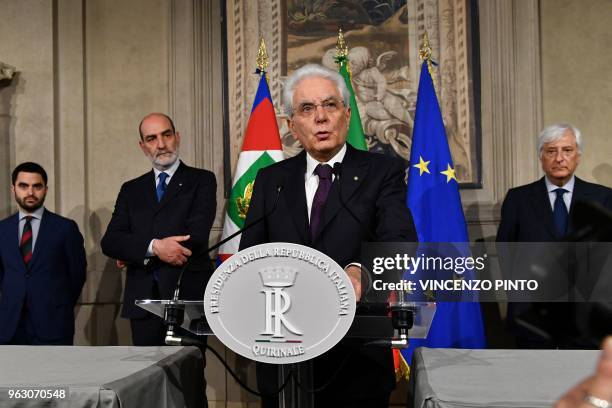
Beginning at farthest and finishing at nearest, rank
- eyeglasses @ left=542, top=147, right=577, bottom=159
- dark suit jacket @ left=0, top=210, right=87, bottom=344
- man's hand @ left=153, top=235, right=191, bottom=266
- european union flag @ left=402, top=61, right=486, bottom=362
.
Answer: european union flag @ left=402, top=61, right=486, bottom=362 < dark suit jacket @ left=0, top=210, right=87, bottom=344 < eyeglasses @ left=542, top=147, right=577, bottom=159 < man's hand @ left=153, top=235, right=191, bottom=266

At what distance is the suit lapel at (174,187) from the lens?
14.8 ft

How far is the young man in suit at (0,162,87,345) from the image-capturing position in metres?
4.76

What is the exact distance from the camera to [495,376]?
1911 millimetres

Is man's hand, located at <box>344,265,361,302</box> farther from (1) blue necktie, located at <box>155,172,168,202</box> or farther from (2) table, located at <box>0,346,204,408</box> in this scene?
(1) blue necktie, located at <box>155,172,168,202</box>

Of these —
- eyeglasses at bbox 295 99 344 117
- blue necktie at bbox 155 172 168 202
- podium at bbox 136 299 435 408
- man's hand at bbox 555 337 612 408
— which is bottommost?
podium at bbox 136 299 435 408

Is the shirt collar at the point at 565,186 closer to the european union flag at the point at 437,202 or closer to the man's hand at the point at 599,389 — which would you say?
the european union flag at the point at 437,202

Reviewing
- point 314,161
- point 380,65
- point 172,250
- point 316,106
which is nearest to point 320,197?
→ point 314,161

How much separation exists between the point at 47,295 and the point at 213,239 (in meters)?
1.30

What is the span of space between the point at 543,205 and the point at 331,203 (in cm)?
234

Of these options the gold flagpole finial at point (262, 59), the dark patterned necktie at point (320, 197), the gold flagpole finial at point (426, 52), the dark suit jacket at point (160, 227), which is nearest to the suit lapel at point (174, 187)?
the dark suit jacket at point (160, 227)

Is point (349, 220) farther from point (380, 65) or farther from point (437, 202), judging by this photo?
point (380, 65)

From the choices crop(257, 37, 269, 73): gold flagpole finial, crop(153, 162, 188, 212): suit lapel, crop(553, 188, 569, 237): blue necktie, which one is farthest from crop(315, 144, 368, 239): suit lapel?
crop(257, 37, 269, 73): gold flagpole finial

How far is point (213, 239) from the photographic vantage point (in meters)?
5.76

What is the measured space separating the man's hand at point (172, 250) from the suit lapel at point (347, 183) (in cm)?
181
